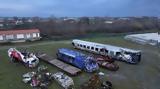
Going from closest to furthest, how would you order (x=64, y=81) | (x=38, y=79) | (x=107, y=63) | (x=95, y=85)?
1. (x=95, y=85)
2. (x=64, y=81)
3. (x=38, y=79)
4. (x=107, y=63)

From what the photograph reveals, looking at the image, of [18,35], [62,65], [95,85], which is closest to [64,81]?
[95,85]

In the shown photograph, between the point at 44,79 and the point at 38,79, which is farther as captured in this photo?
the point at 44,79

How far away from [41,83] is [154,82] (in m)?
11.9

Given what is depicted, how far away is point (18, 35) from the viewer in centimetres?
4269

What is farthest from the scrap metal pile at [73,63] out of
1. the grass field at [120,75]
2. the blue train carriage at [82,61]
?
the grass field at [120,75]

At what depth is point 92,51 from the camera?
32.0 metres

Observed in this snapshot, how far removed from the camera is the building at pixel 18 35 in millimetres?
41719

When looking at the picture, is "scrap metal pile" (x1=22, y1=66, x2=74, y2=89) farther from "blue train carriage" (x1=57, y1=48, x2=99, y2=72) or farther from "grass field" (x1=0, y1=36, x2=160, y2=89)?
"blue train carriage" (x1=57, y1=48, x2=99, y2=72)

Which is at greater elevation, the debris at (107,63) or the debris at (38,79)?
the debris at (107,63)

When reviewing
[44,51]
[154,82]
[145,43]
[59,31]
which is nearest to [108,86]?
[154,82]

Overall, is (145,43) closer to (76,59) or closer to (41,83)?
(76,59)

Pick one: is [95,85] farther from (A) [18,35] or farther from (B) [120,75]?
(A) [18,35]

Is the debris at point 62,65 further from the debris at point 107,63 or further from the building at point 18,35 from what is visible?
the building at point 18,35

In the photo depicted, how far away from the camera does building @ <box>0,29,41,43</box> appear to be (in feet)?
137
